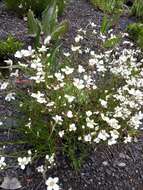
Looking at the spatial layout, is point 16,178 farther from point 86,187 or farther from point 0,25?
point 0,25

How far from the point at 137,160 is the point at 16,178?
919 millimetres

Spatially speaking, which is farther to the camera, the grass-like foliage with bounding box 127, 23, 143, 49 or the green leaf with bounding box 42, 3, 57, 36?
the grass-like foliage with bounding box 127, 23, 143, 49

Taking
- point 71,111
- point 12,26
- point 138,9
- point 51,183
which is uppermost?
point 71,111

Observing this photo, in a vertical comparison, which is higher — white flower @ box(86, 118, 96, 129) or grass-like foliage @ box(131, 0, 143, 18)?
white flower @ box(86, 118, 96, 129)

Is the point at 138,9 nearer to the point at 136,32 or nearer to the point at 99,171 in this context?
the point at 136,32

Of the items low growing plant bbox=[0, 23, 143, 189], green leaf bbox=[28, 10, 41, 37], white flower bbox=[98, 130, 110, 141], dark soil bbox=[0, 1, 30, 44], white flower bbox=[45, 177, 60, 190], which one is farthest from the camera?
dark soil bbox=[0, 1, 30, 44]

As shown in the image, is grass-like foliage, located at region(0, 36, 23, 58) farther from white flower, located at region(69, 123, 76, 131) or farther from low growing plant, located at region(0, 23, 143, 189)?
white flower, located at region(69, 123, 76, 131)

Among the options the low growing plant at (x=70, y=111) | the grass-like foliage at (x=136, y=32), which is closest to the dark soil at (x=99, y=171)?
the low growing plant at (x=70, y=111)

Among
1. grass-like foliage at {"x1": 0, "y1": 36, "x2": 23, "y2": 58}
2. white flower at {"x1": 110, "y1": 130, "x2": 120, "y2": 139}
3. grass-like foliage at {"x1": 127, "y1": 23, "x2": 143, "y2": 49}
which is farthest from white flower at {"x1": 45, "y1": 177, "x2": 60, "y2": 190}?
grass-like foliage at {"x1": 127, "y1": 23, "x2": 143, "y2": 49}

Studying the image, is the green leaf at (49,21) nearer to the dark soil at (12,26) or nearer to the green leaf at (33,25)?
the green leaf at (33,25)

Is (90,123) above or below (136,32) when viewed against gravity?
above

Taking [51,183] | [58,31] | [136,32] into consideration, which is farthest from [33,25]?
[51,183]

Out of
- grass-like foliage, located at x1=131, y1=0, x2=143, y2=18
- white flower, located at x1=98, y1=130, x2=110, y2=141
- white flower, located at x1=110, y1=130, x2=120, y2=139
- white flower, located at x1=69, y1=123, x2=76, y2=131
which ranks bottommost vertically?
grass-like foliage, located at x1=131, y1=0, x2=143, y2=18

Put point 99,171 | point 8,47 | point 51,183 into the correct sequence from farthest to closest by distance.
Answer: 1. point 8,47
2. point 99,171
3. point 51,183
